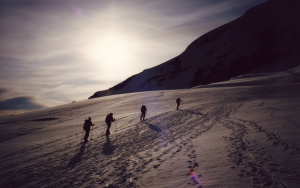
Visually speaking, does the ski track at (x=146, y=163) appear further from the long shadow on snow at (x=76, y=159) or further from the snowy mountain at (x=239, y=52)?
the snowy mountain at (x=239, y=52)

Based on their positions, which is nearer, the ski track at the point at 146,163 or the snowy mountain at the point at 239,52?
the ski track at the point at 146,163

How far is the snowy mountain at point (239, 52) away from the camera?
81.3 m

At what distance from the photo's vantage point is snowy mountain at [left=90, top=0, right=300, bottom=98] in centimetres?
8131

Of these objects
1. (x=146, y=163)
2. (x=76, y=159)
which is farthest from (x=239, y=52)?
(x=76, y=159)

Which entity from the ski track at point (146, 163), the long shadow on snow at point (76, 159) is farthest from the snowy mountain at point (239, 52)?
the long shadow on snow at point (76, 159)

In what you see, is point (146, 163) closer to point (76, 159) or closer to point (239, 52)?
point (76, 159)

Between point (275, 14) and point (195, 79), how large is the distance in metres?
69.6

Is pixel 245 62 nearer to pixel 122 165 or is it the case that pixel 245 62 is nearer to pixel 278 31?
pixel 278 31

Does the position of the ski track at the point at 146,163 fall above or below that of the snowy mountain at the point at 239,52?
below

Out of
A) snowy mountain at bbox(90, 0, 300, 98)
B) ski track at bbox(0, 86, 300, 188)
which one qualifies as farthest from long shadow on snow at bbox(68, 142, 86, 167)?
snowy mountain at bbox(90, 0, 300, 98)

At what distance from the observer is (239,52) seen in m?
89.4

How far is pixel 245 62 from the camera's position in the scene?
83.0 m

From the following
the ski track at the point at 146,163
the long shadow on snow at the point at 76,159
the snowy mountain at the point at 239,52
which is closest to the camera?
the ski track at the point at 146,163

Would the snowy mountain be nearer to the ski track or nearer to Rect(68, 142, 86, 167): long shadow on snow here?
the ski track
